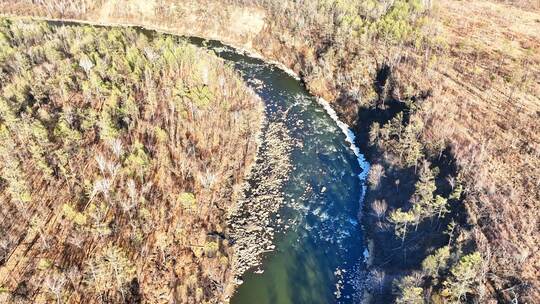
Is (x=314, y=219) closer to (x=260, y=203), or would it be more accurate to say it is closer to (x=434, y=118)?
(x=260, y=203)

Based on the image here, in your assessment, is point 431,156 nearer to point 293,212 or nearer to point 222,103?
point 293,212

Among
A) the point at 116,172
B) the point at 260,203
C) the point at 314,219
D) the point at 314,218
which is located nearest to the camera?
the point at 116,172

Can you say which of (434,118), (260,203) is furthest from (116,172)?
(434,118)

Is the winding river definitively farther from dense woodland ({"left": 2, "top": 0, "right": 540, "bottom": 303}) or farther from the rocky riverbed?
dense woodland ({"left": 2, "top": 0, "right": 540, "bottom": 303})

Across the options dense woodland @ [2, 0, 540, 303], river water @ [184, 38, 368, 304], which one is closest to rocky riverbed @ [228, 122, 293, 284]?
river water @ [184, 38, 368, 304]

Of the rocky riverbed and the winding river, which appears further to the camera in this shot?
the rocky riverbed
